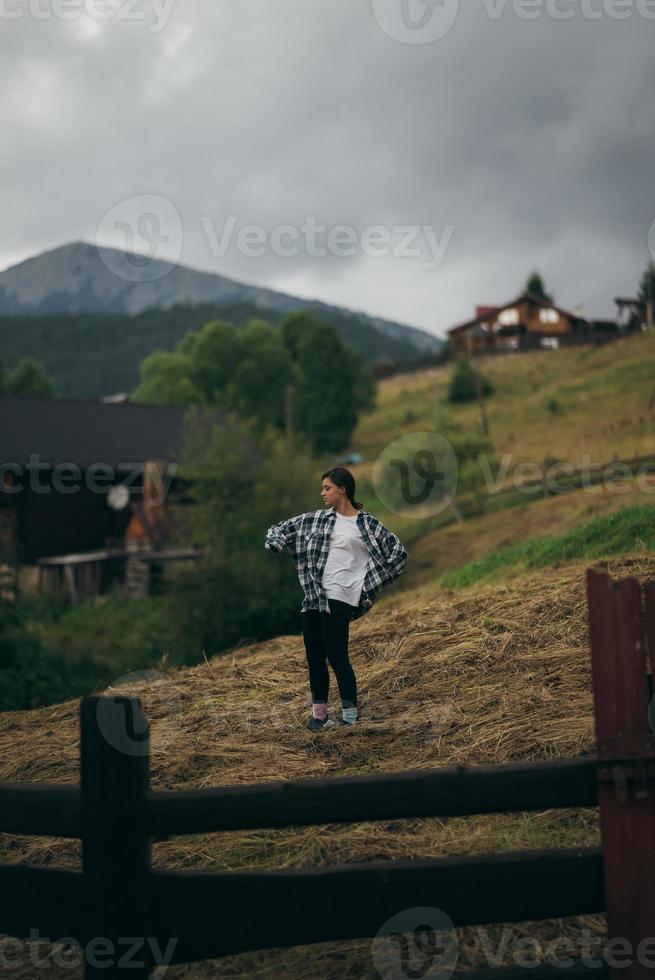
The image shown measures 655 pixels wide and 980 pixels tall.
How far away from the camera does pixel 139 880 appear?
341 cm

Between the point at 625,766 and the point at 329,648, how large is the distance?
9.49 feet

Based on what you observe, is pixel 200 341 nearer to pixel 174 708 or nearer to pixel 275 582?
pixel 275 582

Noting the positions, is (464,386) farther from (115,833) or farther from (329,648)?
(115,833)

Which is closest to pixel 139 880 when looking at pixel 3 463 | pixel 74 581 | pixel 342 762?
pixel 342 762

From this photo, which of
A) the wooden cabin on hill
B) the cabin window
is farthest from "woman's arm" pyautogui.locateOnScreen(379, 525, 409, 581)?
the cabin window

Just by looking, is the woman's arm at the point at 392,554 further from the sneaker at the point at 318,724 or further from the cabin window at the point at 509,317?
the cabin window at the point at 509,317

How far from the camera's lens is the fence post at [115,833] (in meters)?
3.35

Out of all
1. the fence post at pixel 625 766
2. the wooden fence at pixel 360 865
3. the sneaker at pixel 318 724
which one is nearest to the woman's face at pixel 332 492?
the sneaker at pixel 318 724

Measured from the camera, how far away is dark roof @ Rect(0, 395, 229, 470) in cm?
3941

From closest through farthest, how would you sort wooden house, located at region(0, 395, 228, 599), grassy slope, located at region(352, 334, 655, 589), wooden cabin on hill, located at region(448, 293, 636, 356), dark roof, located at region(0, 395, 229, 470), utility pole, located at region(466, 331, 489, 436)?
grassy slope, located at region(352, 334, 655, 589) < wooden house, located at region(0, 395, 228, 599) < dark roof, located at region(0, 395, 229, 470) < utility pole, located at region(466, 331, 489, 436) < wooden cabin on hill, located at region(448, 293, 636, 356)

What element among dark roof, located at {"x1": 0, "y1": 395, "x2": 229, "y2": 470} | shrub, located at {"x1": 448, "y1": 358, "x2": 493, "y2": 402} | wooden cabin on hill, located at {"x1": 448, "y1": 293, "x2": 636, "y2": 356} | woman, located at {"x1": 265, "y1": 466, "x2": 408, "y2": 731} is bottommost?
woman, located at {"x1": 265, "y1": 466, "x2": 408, "y2": 731}

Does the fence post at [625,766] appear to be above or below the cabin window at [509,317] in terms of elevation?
below

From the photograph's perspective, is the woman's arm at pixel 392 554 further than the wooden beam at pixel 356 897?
Yes

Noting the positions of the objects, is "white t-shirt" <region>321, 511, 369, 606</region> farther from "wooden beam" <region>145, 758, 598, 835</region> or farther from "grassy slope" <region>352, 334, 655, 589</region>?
"grassy slope" <region>352, 334, 655, 589</region>
